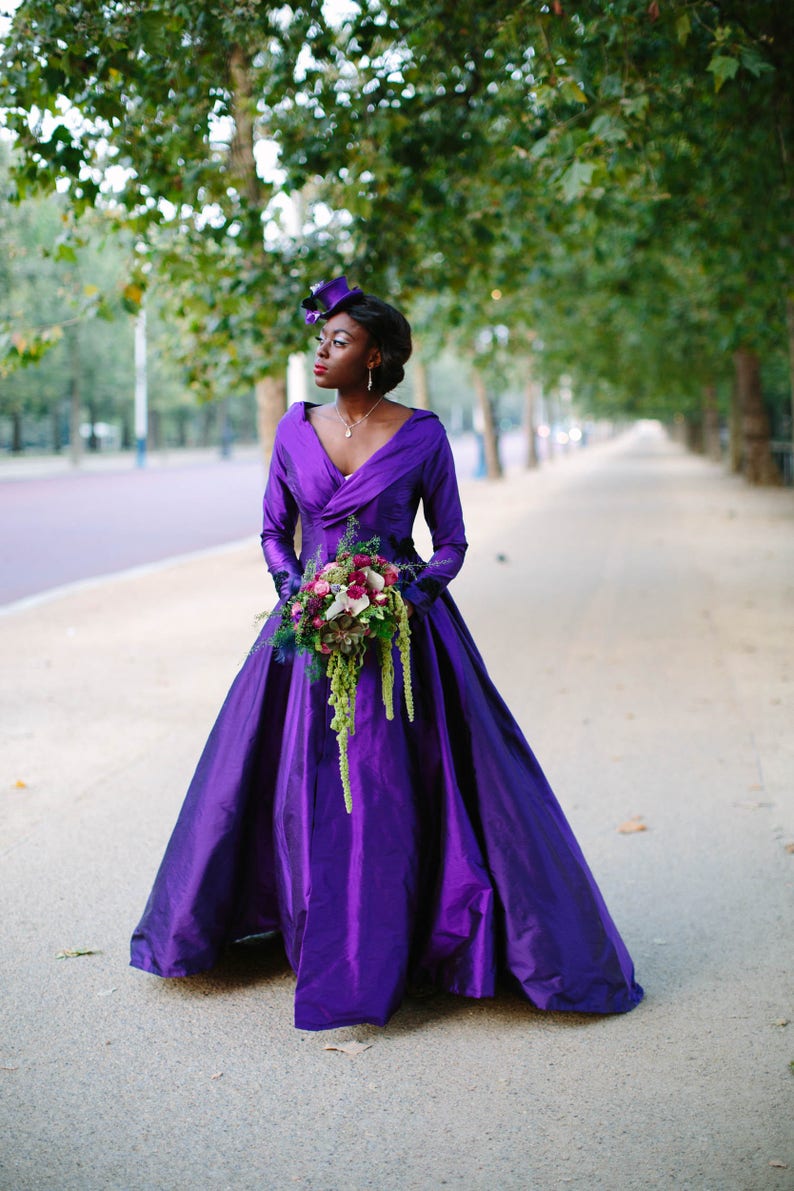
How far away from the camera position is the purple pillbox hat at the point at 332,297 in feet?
12.5

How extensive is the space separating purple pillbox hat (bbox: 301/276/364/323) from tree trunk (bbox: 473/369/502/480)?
1144 inches

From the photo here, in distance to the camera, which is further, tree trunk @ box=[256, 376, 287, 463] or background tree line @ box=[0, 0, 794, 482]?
tree trunk @ box=[256, 376, 287, 463]

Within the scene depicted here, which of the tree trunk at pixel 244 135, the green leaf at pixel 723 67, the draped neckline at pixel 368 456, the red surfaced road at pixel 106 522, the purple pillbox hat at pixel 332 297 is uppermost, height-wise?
the tree trunk at pixel 244 135

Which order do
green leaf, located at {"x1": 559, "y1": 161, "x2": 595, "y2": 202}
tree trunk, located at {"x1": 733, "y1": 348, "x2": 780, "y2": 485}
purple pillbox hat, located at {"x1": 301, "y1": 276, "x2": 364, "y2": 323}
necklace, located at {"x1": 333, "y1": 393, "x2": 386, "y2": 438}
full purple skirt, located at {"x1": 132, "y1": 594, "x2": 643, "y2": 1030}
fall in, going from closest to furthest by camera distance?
full purple skirt, located at {"x1": 132, "y1": 594, "x2": 643, "y2": 1030} → purple pillbox hat, located at {"x1": 301, "y1": 276, "x2": 364, "y2": 323} → necklace, located at {"x1": 333, "y1": 393, "x2": 386, "y2": 438} → green leaf, located at {"x1": 559, "y1": 161, "x2": 595, "y2": 202} → tree trunk, located at {"x1": 733, "y1": 348, "x2": 780, "y2": 485}

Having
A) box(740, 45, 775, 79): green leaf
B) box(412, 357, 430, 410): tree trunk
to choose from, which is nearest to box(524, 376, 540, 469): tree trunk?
box(412, 357, 430, 410): tree trunk

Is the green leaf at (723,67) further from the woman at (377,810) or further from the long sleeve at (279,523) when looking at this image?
the long sleeve at (279,523)

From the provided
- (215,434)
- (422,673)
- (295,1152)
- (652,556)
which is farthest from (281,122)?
(215,434)

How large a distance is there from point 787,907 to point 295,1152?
7.79ft

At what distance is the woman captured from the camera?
3686 mm

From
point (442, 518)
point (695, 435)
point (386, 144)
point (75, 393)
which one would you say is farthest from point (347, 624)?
point (695, 435)

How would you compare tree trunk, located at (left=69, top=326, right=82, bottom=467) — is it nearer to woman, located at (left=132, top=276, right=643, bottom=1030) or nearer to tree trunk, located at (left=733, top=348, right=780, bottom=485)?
tree trunk, located at (left=733, top=348, right=780, bottom=485)

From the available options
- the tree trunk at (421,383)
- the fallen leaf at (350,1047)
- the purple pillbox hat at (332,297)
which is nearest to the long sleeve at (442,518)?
the purple pillbox hat at (332,297)

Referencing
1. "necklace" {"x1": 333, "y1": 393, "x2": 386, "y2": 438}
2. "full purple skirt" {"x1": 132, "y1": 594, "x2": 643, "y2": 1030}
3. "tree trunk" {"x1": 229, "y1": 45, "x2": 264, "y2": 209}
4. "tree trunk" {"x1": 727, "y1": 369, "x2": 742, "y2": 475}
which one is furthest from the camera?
"tree trunk" {"x1": 727, "y1": 369, "x2": 742, "y2": 475}

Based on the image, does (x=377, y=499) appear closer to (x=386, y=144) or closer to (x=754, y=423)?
(x=386, y=144)
